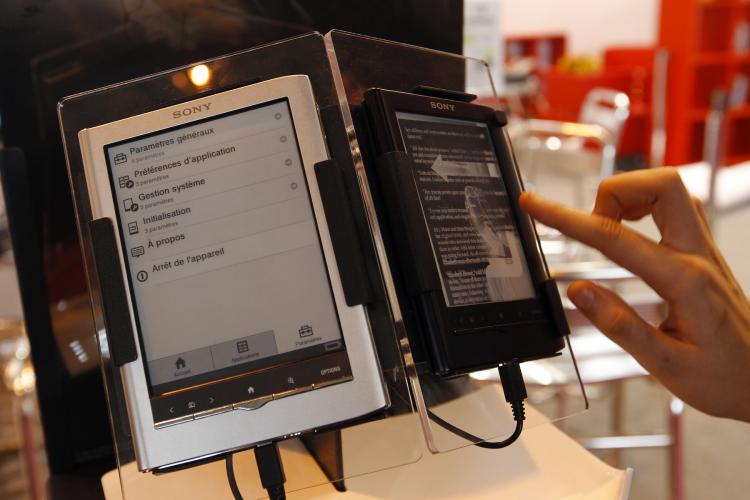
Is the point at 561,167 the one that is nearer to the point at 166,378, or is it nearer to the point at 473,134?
the point at 473,134

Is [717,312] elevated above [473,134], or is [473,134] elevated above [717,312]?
[473,134]

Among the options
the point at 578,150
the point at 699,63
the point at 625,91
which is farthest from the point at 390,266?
the point at 625,91

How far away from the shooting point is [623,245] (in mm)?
521

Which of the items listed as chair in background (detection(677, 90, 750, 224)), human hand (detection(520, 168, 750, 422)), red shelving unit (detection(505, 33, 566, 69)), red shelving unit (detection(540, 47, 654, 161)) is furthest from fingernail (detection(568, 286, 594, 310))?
red shelving unit (detection(505, 33, 566, 69))

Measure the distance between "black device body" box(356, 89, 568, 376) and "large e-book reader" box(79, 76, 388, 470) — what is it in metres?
0.04

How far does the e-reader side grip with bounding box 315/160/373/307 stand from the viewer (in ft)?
1.31

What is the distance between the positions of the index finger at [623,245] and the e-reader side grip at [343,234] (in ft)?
0.57

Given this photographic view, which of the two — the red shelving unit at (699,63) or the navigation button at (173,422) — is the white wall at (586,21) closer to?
the red shelving unit at (699,63)

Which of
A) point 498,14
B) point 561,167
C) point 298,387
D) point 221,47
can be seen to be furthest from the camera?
point 561,167

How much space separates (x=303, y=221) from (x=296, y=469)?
152mm

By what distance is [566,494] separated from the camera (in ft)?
1.43

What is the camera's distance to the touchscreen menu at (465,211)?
43 centimetres

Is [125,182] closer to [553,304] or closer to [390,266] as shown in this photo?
[390,266]

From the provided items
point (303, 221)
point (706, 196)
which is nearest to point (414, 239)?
point (303, 221)
